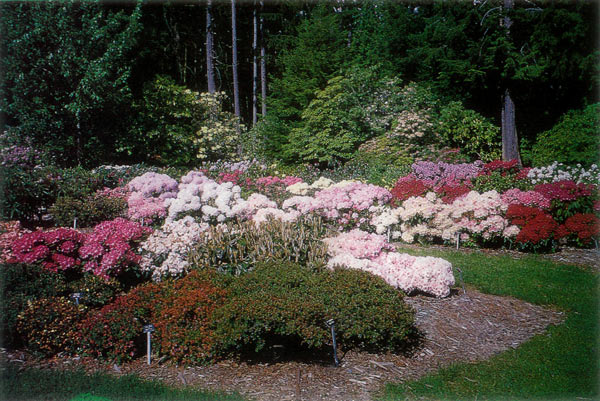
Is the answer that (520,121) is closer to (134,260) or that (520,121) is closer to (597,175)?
(597,175)

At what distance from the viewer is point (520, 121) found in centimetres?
1833

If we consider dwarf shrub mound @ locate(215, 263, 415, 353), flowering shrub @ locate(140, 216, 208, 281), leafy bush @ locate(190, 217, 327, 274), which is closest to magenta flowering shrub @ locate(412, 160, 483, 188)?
leafy bush @ locate(190, 217, 327, 274)

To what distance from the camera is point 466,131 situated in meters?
15.7

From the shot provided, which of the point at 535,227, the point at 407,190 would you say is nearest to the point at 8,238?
the point at 407,190

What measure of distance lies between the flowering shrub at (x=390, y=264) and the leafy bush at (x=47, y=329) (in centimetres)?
294

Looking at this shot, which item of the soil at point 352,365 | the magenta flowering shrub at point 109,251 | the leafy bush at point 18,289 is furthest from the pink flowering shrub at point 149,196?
the soil at point 352,365

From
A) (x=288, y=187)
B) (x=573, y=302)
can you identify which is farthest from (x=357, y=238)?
(x=288, y=187)

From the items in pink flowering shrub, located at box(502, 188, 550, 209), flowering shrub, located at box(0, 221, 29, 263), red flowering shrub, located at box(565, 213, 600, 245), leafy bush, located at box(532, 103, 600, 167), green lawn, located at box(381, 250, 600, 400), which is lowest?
green lawn, located at box(381, 250, 600, 400)

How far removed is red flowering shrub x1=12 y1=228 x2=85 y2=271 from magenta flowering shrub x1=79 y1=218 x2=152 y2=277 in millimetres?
130

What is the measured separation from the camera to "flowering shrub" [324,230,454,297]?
5.32 meters

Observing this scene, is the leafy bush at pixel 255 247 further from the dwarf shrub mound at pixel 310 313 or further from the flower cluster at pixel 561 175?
the flower cluster at pixel 561 175

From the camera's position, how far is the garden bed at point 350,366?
3.45 metres

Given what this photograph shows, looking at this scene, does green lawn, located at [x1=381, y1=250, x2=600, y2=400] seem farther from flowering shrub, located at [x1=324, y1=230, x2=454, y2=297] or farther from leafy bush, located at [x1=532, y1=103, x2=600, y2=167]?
leafy bush, located at [x1=532, y1=103, x2=600, y2=167]

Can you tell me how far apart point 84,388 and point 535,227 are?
7124 millimetres
